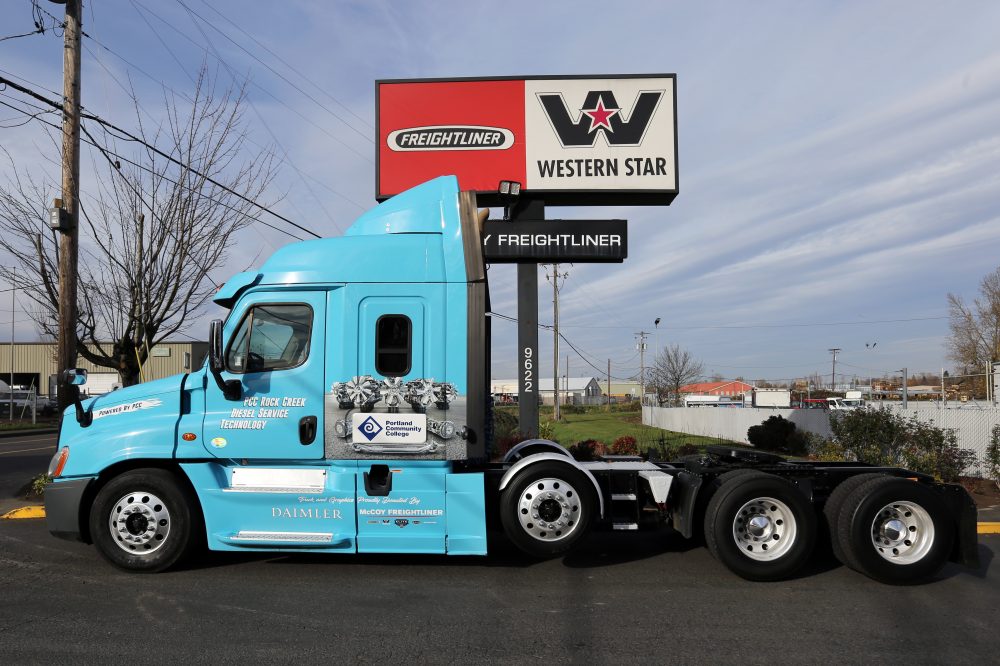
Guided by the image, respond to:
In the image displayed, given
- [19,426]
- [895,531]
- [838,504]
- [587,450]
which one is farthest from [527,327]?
[19,426]

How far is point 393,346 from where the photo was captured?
5.96 meters

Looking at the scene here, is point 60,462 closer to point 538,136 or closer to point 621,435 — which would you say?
point 538,136

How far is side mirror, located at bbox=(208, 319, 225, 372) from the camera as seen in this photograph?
562 centimetres

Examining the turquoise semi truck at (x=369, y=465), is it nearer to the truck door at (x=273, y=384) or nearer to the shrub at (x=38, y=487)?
the truck door at (x=273, y=384)

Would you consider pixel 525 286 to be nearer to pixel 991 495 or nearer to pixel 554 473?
pixel 554 473

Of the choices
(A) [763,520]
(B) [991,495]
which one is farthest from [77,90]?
(B) [991,495]

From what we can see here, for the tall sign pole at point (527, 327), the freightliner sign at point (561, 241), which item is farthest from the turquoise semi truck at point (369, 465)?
the tall sign pole at point (527, 327)

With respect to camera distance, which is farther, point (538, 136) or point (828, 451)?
point (538, 136)

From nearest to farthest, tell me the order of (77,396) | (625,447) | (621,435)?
1. (77,396)
2. (625,447)
3. (621,435)

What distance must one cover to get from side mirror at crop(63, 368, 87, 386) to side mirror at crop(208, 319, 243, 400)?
1.37 metres

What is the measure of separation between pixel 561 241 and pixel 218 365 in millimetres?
7270

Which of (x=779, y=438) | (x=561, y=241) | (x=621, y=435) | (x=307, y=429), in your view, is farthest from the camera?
(x=621, y=435)

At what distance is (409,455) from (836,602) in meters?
3.70

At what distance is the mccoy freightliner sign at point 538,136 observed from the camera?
1220 cm
